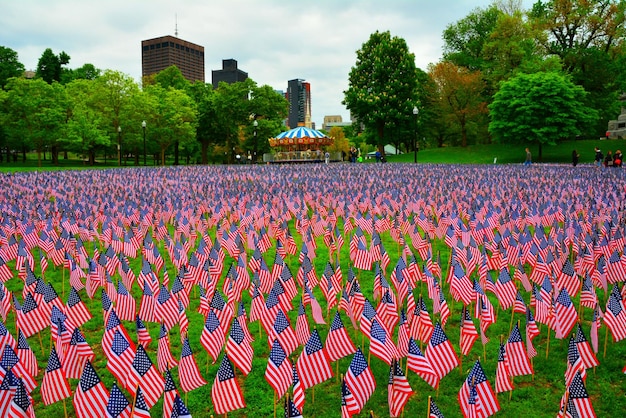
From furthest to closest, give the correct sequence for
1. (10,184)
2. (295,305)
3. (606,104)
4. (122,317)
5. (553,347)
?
(606,104) → (10,184) → (295,305) → (122,317) → (553,347)

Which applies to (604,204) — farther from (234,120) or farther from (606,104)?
(234,120)

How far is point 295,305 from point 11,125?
54868mm

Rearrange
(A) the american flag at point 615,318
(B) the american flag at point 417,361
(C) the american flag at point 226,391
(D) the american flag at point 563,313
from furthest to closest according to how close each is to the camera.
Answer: (D) the american flag at point 563,313, (A) the american flag at point 615,318, (B) the american flag at point 417,361, (C) the american flag at point 226,391

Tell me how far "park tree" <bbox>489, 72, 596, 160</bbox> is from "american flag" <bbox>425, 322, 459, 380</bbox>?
4313cm

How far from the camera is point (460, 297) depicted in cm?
743

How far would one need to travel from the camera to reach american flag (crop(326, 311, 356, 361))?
18.0ft

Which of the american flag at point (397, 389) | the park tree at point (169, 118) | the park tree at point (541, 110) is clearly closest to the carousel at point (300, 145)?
the park tree at point (169, 118)

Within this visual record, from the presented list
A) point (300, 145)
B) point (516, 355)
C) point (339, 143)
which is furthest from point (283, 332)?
point (339, 143)

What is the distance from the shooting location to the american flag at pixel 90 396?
423 cm

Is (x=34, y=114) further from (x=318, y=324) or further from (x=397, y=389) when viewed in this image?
(x=397, y=389)

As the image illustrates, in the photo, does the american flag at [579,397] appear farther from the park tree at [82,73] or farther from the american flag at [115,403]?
the park tree at [82,73]

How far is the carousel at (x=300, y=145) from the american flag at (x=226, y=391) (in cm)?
5355

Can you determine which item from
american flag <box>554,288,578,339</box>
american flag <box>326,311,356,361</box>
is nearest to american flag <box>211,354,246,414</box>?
american flag <box>326,311,356,361</box>

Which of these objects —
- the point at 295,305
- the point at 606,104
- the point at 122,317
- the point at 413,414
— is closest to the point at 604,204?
the point at 295,305
